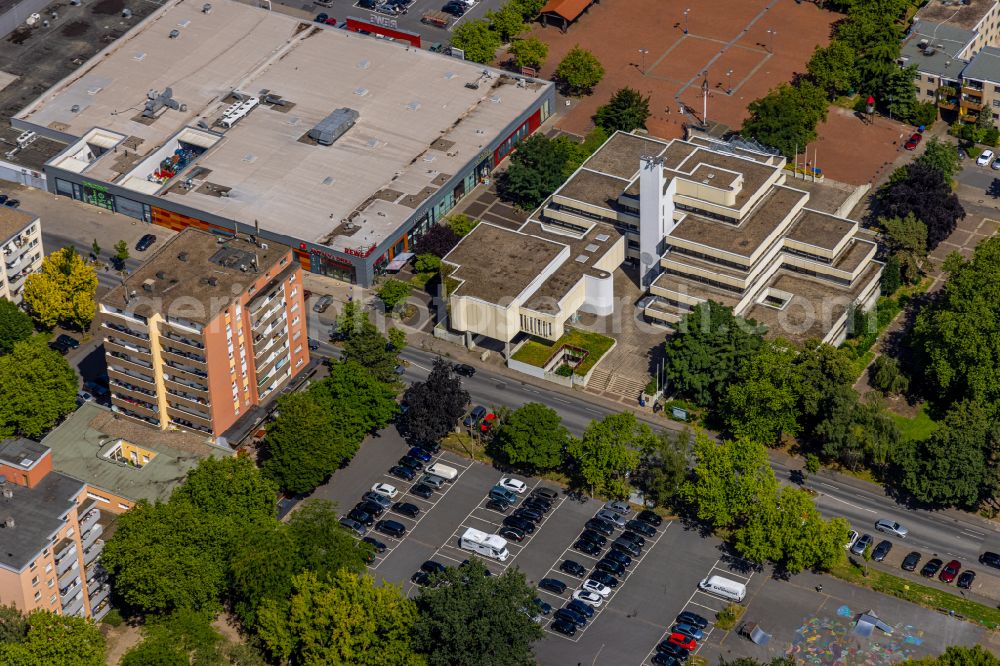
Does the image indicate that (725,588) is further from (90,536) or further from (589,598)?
(90,536)

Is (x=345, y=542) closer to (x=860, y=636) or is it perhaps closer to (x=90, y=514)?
(x=90, y=514)

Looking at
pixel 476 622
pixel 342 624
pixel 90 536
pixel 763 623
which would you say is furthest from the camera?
pixel 90 536

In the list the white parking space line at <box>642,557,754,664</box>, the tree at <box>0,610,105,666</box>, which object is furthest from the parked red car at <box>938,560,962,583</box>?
the tree at <box>0,610,105,666</box>

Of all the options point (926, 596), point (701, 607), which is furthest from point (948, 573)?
point (701, 607)

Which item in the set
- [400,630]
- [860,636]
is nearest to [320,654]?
[400,630]

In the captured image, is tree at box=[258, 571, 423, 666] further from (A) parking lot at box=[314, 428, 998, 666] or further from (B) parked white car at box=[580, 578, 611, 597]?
→ (B) parked white car at box=[580, 578, 611, 597]

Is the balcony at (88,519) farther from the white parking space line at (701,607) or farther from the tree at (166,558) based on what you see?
the white parking space line at (701,607)

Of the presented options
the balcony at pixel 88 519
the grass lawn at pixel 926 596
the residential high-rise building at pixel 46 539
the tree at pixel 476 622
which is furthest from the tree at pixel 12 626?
the grass lawn at pixel 926 596
